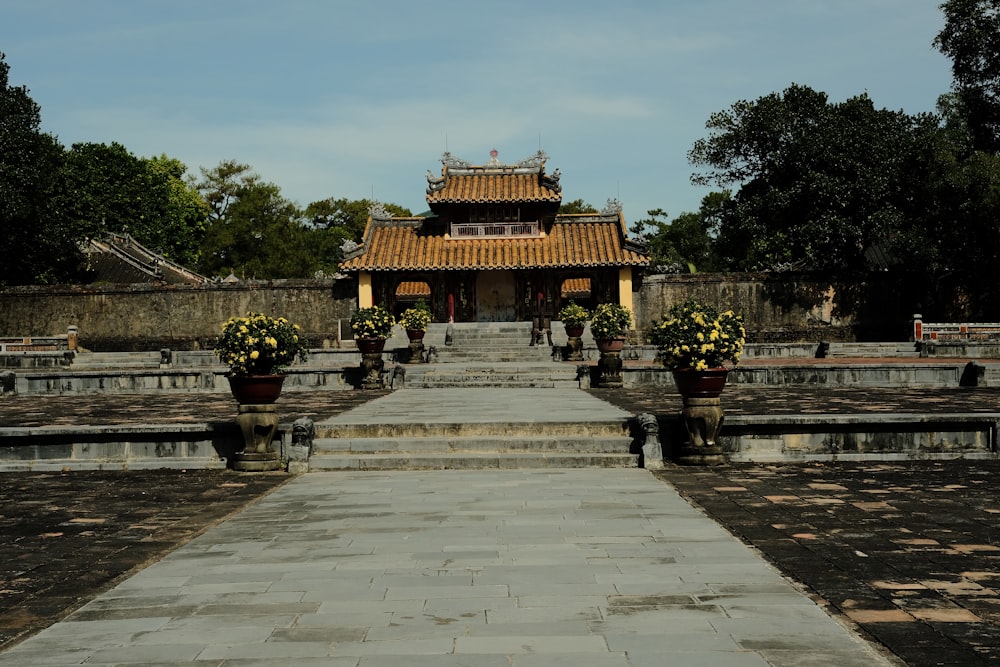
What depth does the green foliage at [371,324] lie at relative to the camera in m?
19.2

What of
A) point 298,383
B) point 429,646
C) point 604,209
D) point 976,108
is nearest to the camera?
point 429,646

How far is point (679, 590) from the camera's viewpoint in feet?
16.3

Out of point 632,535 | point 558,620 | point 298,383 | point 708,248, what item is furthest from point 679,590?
point 708,248

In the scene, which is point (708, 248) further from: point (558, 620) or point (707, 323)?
point (558, 620)

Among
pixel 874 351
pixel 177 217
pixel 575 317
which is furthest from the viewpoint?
pixel 177 217

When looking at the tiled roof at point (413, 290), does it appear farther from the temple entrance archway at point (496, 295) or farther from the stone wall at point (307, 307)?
the stone wall at point (307, 307)

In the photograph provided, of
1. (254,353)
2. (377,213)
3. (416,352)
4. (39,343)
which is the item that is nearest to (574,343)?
(416,352)

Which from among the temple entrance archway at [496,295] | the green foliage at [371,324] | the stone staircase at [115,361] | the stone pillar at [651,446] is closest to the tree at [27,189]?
the stone staircase at [115,361]

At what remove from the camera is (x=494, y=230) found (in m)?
37.0

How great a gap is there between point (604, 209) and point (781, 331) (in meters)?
8.27

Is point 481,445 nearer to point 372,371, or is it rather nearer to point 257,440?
→ point 257,440

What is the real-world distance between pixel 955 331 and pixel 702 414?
2288cm

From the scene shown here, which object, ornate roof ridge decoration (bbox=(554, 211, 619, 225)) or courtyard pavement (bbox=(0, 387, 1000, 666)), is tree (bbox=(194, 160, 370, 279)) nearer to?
ornate roof ridge decoration (bbox=(554, 211, 619, 225))

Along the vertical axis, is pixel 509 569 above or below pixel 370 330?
below
